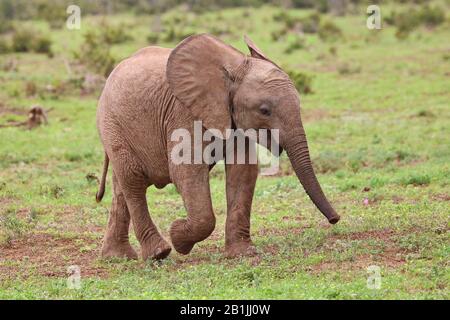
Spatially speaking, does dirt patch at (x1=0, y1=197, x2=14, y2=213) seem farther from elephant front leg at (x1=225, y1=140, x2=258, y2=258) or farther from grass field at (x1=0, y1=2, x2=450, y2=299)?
elephant front leg at (x1=225, y1=140, x2=258, y2=258)

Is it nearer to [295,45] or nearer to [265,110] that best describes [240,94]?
[265,110]

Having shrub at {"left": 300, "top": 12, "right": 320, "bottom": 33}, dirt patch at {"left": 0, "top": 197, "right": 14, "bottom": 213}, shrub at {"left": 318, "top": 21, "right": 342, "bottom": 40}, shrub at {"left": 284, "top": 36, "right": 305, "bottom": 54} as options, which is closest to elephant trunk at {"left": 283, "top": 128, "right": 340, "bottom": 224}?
dirt patch at {"left": 0, "top": 197, "right": 14, "bottom": 213}

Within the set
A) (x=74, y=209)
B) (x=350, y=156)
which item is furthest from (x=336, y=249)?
(x=350, y=156)

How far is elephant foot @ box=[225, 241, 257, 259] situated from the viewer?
7.74 meters

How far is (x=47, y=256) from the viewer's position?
8.52m

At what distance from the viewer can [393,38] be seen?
2597 centimetres

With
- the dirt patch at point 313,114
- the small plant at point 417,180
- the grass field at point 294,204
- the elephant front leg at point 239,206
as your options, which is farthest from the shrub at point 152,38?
the elephant front leg at point 239,206

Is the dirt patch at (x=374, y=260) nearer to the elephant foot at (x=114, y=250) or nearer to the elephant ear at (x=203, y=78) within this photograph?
the elephant ear at (x=203, y=78)

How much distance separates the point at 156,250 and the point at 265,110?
152 centimetres

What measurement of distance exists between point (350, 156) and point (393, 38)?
1419 centimetres

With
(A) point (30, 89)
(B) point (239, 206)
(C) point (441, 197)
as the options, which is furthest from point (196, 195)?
(A) point (30, 89)

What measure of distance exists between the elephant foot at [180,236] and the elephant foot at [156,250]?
0.48 ft

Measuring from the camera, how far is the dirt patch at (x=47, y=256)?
7.80 meters
